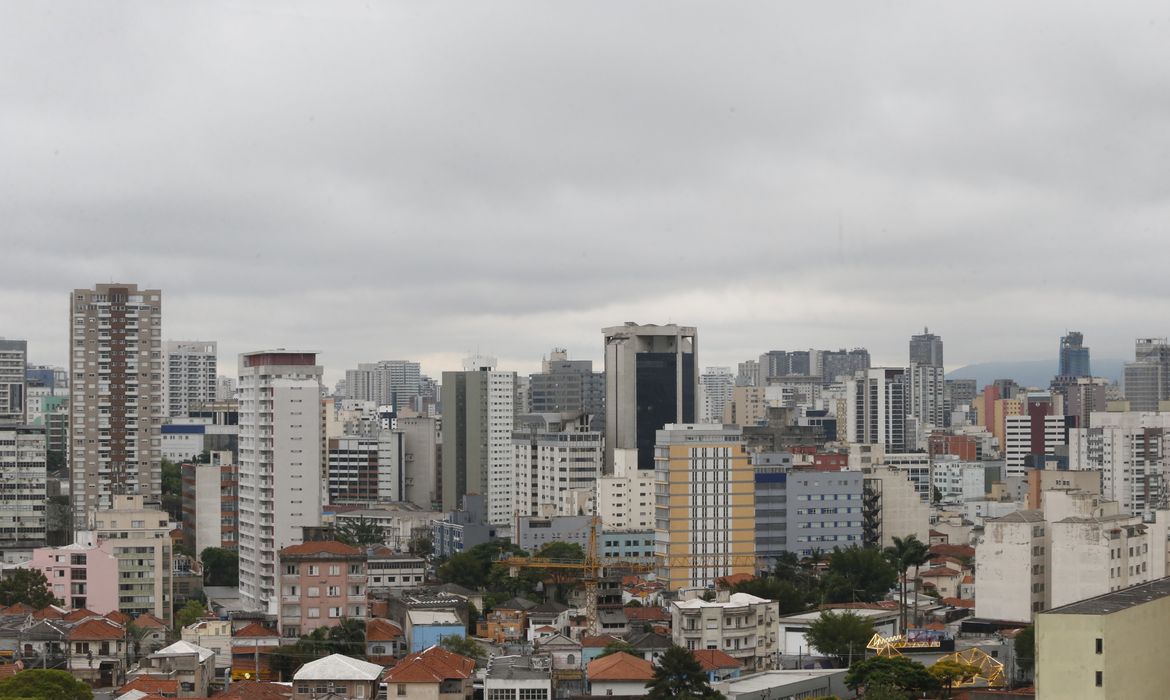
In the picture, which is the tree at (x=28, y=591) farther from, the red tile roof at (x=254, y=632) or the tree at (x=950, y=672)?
the tree at (x=950, y=672)

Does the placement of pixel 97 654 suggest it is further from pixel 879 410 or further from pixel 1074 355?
pixel 1074 355

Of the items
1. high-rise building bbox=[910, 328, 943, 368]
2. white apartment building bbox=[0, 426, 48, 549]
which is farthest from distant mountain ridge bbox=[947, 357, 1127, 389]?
white apartment building bbox=[0, 426, 48, 549]

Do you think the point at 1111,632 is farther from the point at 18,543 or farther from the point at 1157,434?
the point at 1157,434

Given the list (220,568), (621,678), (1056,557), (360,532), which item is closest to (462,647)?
(621,678)

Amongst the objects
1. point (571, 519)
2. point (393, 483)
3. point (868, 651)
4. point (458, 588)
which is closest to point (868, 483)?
point (571, 519)

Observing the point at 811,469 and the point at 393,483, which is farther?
the point at 393,483

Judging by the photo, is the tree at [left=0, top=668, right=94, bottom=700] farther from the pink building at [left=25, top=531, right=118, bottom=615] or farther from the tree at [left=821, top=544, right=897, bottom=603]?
the tree at [left=821, top=544, right=897, bottom=603]
